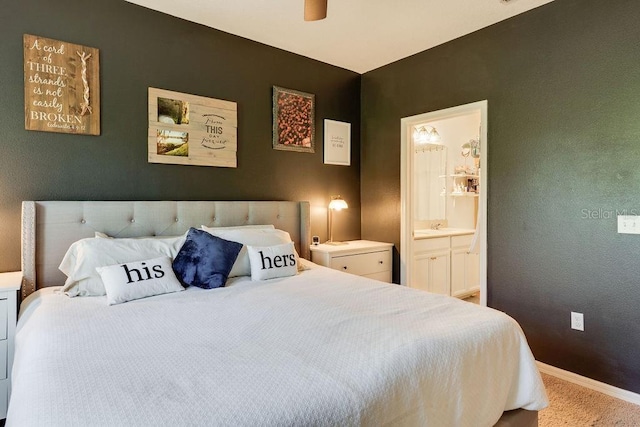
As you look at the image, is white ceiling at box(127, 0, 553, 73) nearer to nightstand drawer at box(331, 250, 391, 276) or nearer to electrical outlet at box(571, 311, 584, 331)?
nightstand drawer at box(331, 250, 391, 276)

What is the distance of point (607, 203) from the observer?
2.43 m

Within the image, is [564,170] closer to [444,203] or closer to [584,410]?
[584,410]

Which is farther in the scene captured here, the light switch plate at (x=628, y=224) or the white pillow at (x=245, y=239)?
the white pillow at (x=245, y=239)

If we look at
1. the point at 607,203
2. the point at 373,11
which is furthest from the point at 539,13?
the point at 607,203

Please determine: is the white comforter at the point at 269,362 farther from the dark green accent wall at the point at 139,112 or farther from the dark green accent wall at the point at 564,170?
the dark green accent wall at the point at 564,170

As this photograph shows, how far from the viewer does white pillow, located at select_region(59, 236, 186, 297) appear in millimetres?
2098

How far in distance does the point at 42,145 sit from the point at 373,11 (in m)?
2.52

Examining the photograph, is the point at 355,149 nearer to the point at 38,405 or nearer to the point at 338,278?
the point at 338,278

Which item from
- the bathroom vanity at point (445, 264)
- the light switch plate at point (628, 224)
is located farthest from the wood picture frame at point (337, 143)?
the light switch plate at point (628, 224)

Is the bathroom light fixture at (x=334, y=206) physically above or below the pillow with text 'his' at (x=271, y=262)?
above

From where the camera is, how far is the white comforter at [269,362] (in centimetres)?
99

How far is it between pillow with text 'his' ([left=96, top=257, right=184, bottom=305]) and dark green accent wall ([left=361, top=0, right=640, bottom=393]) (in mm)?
2464

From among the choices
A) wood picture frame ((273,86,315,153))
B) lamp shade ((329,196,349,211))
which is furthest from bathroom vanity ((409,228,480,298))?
wood picture frame ((273,86,315,153))

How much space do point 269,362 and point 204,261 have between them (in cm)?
127
